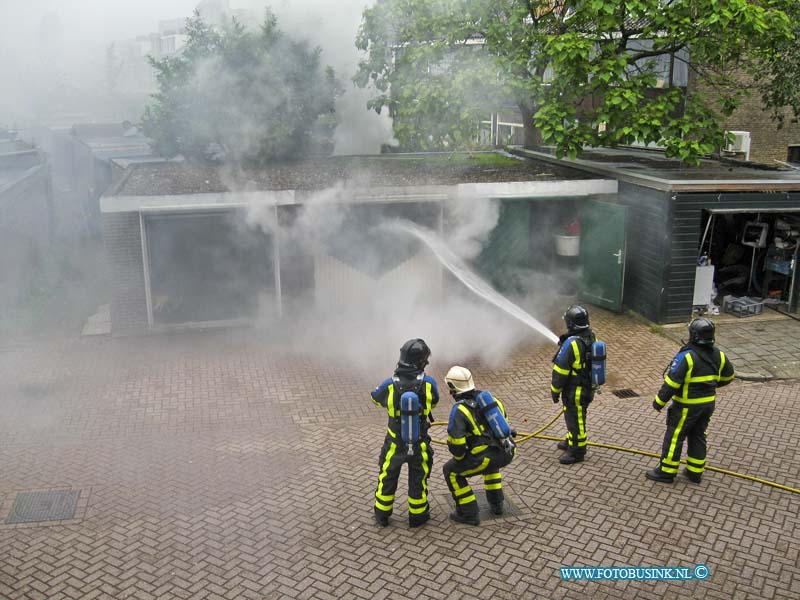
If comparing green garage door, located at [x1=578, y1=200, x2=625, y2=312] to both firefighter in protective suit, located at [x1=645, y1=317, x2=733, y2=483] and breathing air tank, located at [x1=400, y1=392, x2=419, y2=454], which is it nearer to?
firefighter in protective suit, located at [x1=645, y1=317, x2=733, y2=483]

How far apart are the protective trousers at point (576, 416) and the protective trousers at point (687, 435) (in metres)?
0.72

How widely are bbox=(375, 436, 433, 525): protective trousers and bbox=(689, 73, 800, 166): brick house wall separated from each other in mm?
15780

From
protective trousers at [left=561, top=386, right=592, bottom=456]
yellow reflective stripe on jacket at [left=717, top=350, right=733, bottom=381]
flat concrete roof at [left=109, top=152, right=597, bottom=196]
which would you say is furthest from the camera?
flat concrete roof at [left=109, top=152, right=597, bottom=196]

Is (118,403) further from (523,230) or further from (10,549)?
(523,230)

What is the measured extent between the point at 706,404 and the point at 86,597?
4.99 metres

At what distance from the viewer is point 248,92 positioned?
13094mm

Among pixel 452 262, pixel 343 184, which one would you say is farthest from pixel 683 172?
pixel 343 184

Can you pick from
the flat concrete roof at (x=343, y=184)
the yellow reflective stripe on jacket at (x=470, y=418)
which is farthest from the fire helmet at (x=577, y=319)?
the flat concrete roof at (x=343, y=184)

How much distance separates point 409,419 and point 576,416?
2.03 metres

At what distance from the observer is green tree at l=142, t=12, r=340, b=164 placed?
13.0 m

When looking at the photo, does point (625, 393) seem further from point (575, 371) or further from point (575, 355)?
point (575, 355)

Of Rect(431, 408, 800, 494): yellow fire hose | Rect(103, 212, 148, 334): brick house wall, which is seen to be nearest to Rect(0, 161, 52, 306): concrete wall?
Rect(103, 212, 148, 334): brick house wall

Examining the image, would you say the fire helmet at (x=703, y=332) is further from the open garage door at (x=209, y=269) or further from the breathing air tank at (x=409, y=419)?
the open garage door at (x=209, y=269)

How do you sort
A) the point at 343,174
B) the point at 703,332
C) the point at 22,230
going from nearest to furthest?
the point at 703,332
the point at 343,174
the point at 22,230
